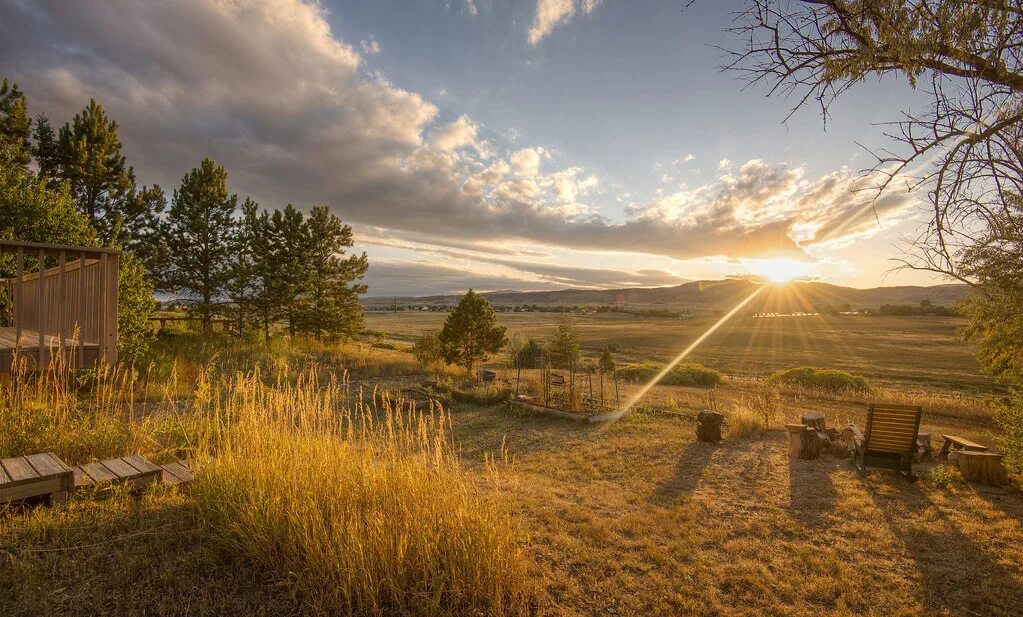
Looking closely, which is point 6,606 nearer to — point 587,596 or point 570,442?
point 587,596

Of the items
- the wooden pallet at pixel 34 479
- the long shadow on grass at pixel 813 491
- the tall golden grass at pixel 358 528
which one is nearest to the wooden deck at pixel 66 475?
the wooden pallet at pixel 34 479

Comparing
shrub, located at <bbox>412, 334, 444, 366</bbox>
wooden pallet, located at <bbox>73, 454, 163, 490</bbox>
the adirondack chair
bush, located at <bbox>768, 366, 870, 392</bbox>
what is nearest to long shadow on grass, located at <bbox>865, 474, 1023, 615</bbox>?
the adirondack chair

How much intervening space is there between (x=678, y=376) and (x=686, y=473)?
19644 millimetres

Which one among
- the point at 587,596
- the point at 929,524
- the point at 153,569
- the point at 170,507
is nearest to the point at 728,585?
the point at 587,596

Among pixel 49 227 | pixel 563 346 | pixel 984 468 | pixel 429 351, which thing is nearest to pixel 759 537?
pixel 984 468

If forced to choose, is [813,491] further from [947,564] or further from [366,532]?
[366,532]

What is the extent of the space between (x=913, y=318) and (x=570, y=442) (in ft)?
298

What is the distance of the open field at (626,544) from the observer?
2.75 m

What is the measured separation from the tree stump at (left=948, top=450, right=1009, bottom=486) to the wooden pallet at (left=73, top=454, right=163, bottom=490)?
31.6 feet

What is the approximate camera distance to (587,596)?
128 inches

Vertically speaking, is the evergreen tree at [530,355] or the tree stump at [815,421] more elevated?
the tree stump at [815,421]

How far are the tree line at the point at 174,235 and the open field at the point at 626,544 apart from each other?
317 inches

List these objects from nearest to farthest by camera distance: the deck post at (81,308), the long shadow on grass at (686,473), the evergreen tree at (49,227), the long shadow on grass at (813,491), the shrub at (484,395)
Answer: the long shadow on grass at (813,491) < the deck post at (81,308) < the long shadow on grass at (686,473) < the evergreen tree at (49,227) < the shrub at (484,395)

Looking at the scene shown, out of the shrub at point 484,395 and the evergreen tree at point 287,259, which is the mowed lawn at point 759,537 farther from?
the evergreen tree at point 287,259
